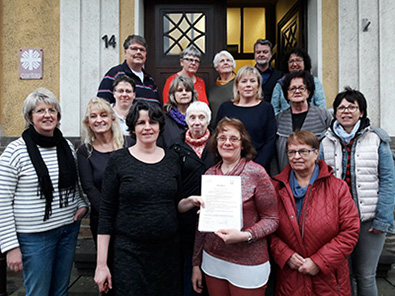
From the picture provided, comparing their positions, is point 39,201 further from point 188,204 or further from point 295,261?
point 295,261

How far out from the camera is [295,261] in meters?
2.35

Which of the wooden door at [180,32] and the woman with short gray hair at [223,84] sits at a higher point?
the wooden door at [180,32]

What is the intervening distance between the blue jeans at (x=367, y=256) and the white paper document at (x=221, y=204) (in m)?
1.28

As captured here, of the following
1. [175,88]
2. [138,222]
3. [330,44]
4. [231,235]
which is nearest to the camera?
[231,235]

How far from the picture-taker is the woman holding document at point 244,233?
7.32 feet

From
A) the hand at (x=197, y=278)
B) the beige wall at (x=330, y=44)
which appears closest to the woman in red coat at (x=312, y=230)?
the hand at (x=197, y=278)

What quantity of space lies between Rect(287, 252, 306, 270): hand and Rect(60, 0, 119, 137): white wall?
177 inches

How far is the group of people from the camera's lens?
7.29 feet

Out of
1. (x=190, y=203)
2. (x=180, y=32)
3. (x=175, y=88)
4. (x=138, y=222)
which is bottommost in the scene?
(x=138, y=222)

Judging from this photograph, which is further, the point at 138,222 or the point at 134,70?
the point at 134,70

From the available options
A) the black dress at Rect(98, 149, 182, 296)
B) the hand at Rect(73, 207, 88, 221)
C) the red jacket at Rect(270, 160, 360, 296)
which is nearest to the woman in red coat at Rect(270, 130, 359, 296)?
the red jacket at Rect(270, 160, 360, 296)

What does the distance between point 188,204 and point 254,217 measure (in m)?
0.47

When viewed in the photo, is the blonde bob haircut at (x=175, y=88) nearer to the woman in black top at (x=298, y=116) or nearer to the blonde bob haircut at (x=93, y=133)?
the blonde bob haircut at (x=93, y=133)

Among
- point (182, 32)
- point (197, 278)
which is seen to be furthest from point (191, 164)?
point (182, 32)
